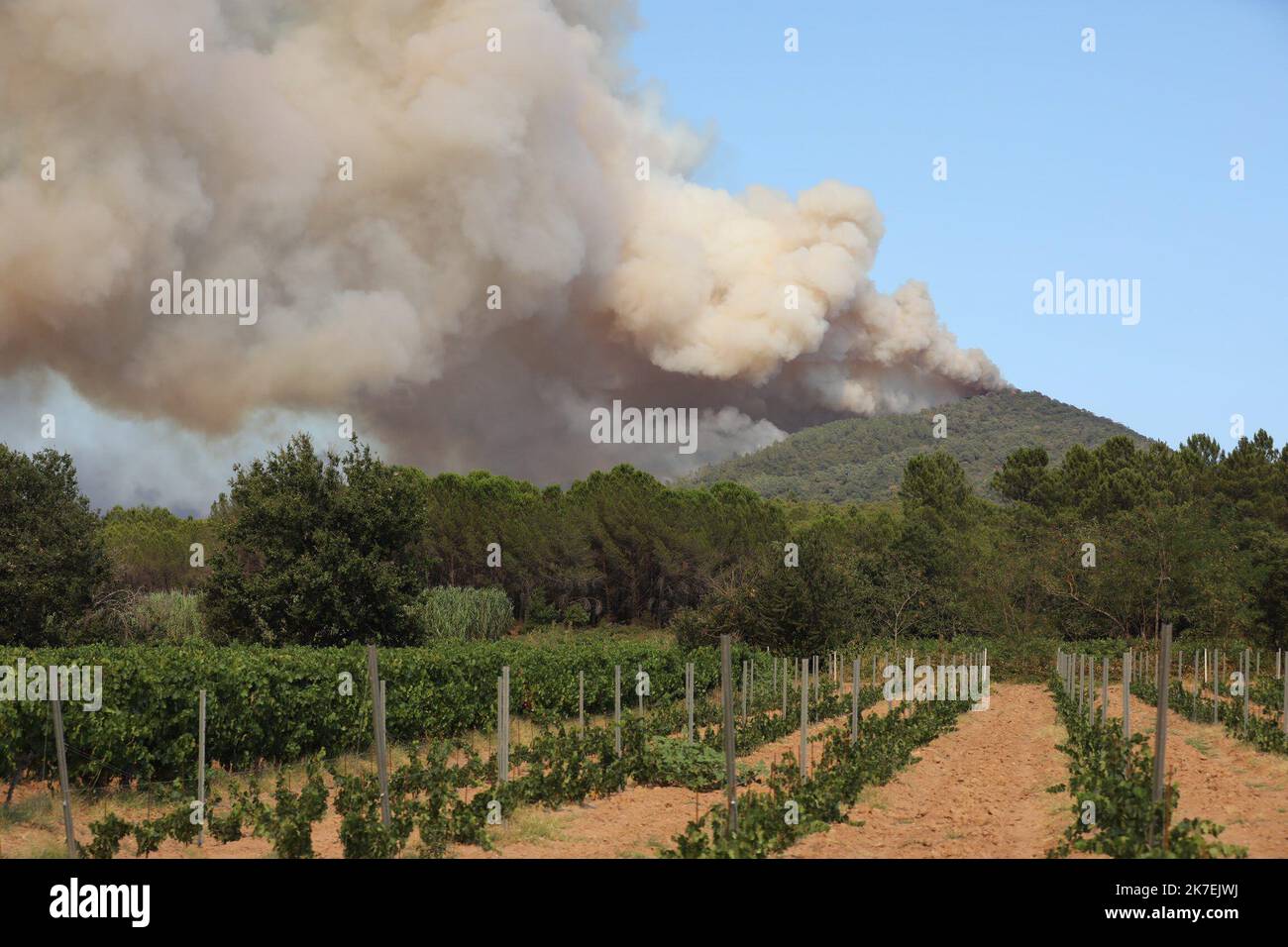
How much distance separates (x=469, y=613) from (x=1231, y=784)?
39.2m

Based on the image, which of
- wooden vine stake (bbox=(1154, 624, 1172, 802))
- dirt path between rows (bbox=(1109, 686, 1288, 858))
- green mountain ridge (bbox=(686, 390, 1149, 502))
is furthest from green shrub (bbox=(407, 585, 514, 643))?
green mountain ridge (bbox=(686, 390, 1149, 502))

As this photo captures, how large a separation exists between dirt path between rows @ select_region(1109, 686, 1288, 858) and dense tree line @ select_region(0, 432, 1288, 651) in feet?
47.8

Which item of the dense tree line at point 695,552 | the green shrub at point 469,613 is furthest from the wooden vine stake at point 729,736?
the green shrub at point 469,613

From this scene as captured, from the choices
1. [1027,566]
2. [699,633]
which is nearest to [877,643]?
[699,633]

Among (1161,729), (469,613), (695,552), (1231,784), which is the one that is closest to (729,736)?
(1161,729)

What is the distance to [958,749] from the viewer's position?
2119cm

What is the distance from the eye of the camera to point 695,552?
60.8m

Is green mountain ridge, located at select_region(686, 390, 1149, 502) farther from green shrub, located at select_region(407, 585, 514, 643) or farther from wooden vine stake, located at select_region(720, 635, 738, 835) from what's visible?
wooden vine stake, located at select_region(720, 635, 738, 835)

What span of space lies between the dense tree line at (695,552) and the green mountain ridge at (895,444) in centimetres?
4968

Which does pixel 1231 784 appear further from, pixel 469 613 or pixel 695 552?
pixel 695 552

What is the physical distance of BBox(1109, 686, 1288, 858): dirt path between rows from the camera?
1238cm

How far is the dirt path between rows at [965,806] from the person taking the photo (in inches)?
469

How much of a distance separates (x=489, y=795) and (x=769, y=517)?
51.9 m
